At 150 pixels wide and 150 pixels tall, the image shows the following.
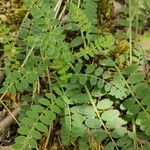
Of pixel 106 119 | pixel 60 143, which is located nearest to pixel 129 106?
pixel 106 119

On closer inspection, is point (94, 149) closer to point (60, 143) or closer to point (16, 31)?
point (60, 143)

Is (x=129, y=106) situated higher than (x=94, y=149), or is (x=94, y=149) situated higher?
(x=129, y=106)

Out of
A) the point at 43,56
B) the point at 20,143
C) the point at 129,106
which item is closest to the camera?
the point at 20,143

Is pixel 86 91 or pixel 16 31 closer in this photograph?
pixel 86 91

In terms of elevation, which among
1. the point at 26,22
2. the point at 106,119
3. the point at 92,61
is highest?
the point at 26,22

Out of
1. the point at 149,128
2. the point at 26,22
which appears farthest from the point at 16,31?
the point at 149,128

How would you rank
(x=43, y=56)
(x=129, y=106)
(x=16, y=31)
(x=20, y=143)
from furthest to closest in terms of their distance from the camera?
1. (x=16, y=31)
2. (x=43, y=56)
3. (x=129, y=106)
4. (x=20, y=143)
